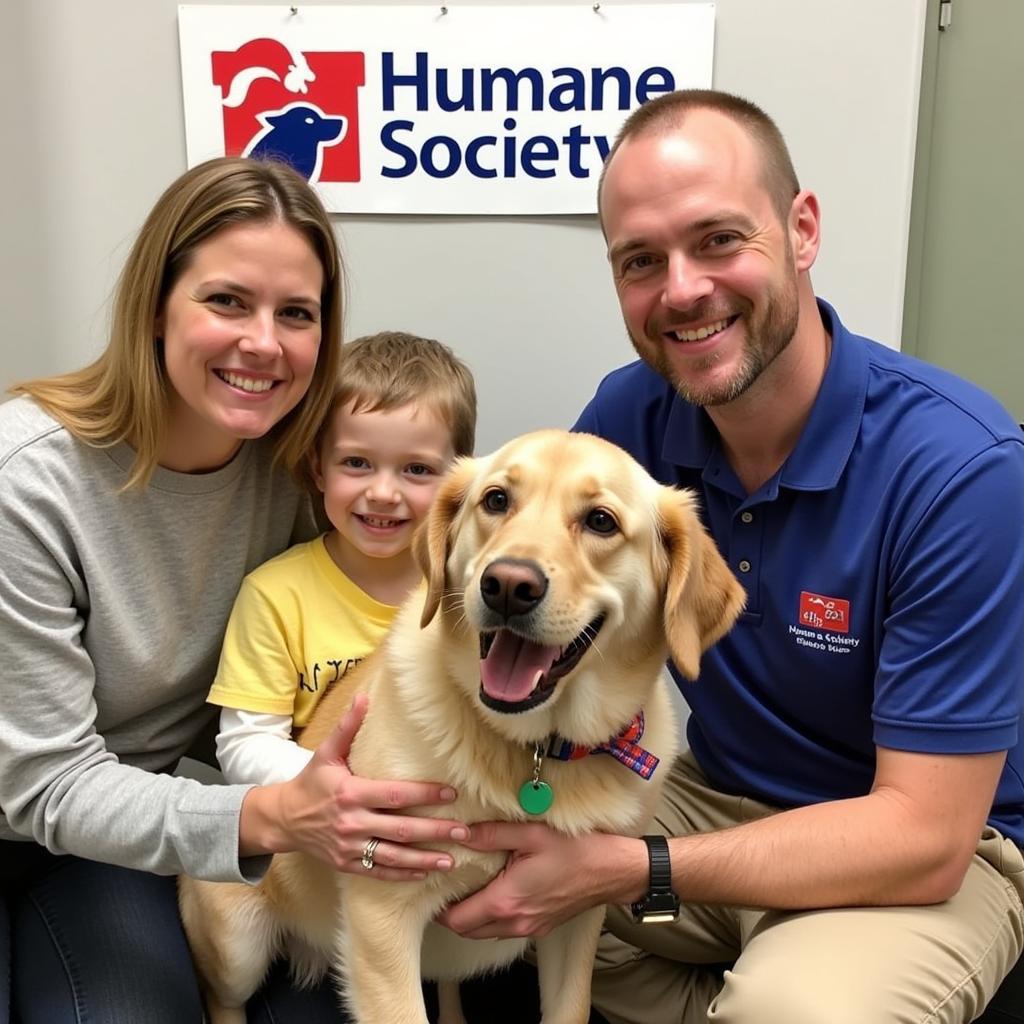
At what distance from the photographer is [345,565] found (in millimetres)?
A: 1680

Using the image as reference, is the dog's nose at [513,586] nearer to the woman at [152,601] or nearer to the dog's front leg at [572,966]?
the woman at [152,601]

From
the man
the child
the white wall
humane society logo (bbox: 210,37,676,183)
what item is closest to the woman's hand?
the man

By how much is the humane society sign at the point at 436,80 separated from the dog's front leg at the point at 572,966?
5.28ft

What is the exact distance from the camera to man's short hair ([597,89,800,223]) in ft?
4.83

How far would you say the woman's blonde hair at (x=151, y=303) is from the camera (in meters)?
1.40

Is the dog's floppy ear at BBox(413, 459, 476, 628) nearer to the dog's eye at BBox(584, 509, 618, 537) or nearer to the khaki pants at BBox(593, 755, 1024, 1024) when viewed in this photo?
the dog's eye at BBox(584, 509, 618, 537)

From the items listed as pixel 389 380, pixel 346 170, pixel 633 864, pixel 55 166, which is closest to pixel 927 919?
pixel 633 864

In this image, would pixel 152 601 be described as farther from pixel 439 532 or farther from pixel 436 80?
pixel 436 80

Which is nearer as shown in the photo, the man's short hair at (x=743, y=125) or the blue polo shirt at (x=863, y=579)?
the blue polo shirt at (x=863, y=579)

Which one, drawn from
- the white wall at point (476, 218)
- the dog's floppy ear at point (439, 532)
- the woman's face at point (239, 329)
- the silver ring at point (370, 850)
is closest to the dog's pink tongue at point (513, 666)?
the dog's floppy ear at point (439, 532)

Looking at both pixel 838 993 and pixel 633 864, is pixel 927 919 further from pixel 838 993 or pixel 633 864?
pixel 633 864

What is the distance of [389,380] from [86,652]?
69 centimetres

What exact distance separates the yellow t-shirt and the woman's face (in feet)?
0.93

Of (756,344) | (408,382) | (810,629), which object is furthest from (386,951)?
(756,344)
